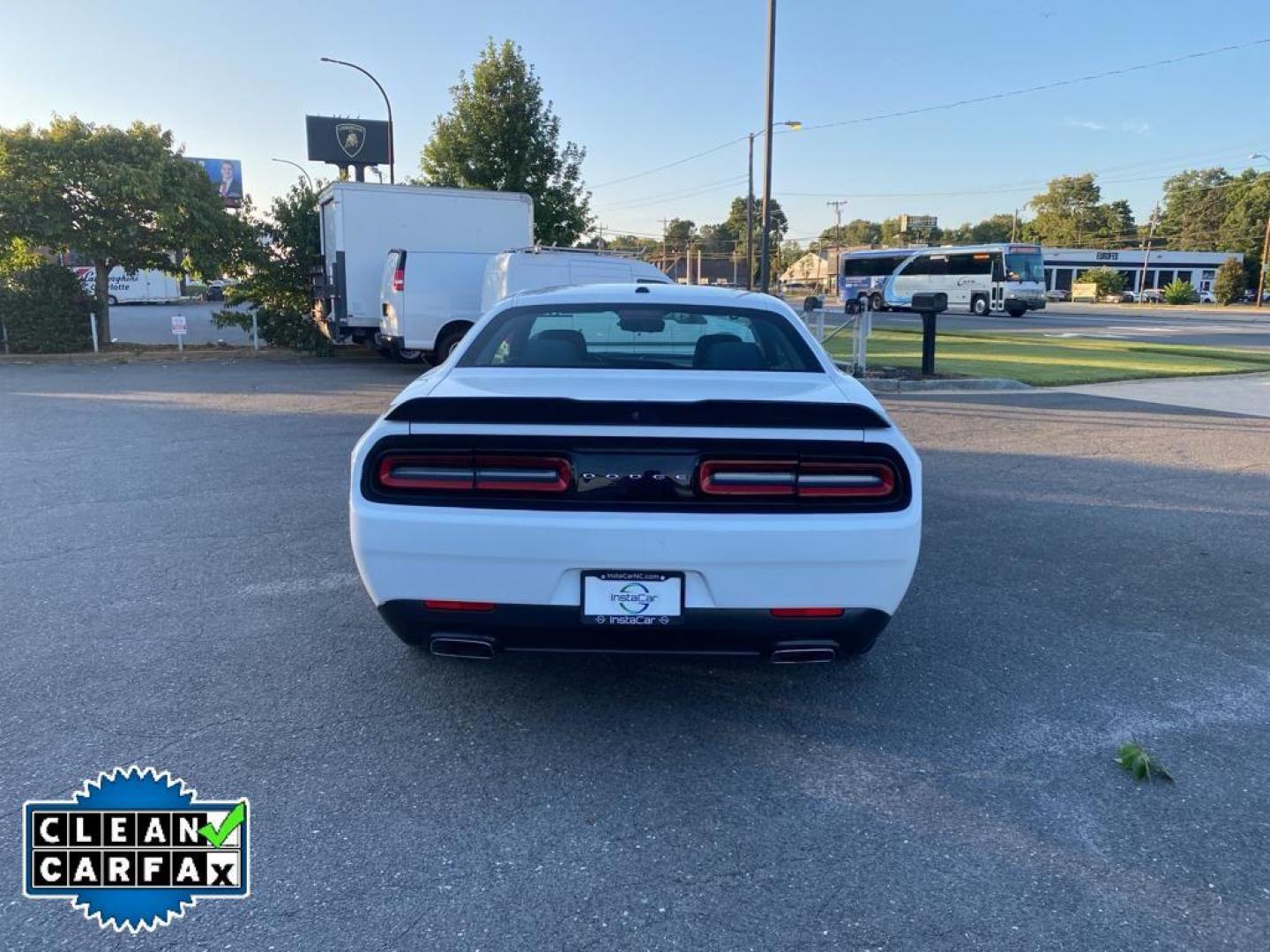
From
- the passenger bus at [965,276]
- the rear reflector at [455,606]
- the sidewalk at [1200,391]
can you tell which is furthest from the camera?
the passenger bus at [965,276]

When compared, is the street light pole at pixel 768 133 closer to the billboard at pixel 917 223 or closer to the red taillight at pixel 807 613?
the red taillight at pixel 807 613

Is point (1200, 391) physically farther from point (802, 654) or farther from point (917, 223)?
point (917, 223)

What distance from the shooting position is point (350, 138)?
24.2m

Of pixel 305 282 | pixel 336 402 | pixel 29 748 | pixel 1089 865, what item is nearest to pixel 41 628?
pixel 29 748

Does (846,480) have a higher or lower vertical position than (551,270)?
lower

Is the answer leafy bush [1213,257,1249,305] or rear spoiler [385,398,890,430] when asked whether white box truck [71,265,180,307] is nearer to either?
rear spoiler [385,398,890,430]

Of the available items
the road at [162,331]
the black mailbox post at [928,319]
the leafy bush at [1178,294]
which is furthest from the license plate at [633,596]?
Answer: the leafy bush at [1178,294]

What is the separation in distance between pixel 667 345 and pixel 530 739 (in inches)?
127

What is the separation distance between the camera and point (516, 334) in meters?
4.64

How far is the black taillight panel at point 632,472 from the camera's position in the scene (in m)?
2.94

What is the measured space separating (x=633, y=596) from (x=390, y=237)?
14807 millimetres

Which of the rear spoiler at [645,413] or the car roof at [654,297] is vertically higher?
the car roof at [654,297]

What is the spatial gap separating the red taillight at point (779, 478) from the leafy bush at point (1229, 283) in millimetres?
79525

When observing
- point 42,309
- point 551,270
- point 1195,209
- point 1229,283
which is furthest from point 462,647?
point 1195,209
